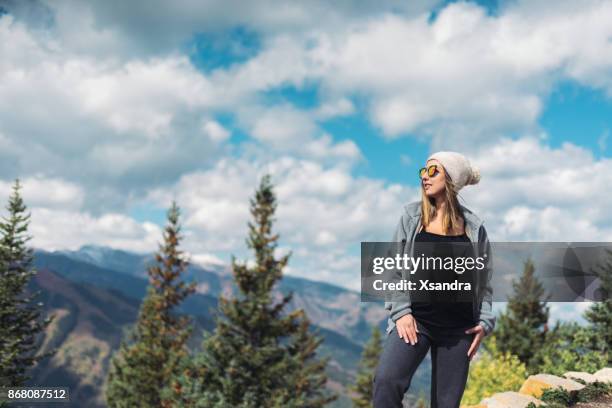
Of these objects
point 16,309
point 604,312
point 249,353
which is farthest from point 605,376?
point 16,309

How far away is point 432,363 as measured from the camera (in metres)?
4.69

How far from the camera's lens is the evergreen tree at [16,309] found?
24422mm

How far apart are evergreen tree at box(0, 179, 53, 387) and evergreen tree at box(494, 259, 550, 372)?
30.0m

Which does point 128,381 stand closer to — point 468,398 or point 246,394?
point 246,394

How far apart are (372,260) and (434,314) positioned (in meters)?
0.80

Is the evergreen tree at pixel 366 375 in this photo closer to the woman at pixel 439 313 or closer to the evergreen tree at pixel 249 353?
the evergreen tree at pixel 249 353

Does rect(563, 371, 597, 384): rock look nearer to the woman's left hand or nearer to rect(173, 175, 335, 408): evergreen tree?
the woman's left hand

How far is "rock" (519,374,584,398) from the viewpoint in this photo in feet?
33.3

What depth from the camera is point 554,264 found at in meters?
11.0

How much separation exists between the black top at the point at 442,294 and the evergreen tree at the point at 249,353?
19.6m

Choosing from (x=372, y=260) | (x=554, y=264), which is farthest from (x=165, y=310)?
(x=372, y=260)

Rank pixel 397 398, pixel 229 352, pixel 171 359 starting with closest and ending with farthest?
1. pixel 397 398
2. pixel 229 352
3. pixel 171 359

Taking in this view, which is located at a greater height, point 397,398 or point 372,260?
point 372,260

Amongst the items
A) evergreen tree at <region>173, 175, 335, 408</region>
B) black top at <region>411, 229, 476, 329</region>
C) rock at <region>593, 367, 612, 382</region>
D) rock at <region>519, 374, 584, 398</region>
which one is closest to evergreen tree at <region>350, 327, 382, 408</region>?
evergreen tree at <region>173, 175, 335, 408</region>
